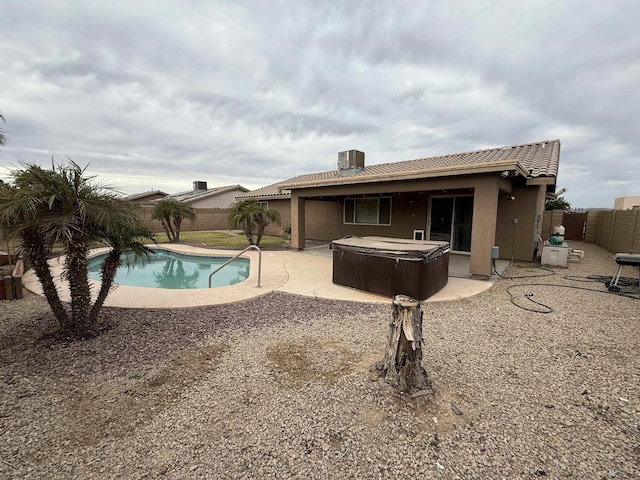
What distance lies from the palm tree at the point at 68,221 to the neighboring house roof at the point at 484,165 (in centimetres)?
638

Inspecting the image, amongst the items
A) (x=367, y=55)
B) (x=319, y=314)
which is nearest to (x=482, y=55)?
(x=367, y=55)

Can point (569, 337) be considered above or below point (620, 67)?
below

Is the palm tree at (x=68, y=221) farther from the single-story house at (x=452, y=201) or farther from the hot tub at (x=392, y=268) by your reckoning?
the single-story house at (x=452, y=201)

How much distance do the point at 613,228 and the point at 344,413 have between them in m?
15.4

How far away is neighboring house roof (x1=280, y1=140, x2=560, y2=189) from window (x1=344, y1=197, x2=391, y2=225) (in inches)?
78.7

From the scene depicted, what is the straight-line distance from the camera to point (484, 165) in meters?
6.34

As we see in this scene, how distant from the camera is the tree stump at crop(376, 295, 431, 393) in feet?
8.62

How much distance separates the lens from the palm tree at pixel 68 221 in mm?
3133

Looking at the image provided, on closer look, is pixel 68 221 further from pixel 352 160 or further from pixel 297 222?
pixel 352 160

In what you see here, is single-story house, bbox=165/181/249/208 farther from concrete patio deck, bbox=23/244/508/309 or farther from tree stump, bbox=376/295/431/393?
tree stump, bbox=376/295/431/393

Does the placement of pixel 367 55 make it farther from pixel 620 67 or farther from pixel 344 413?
pixel 344 413

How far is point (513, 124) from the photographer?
12492 mm

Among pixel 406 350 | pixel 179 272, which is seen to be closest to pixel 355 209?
pixel 179 272

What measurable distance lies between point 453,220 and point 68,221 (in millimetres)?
10336
